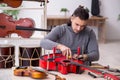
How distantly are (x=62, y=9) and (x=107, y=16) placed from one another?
1.35 metres

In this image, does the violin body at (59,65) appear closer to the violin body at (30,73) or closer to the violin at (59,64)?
the violin at (59,64)

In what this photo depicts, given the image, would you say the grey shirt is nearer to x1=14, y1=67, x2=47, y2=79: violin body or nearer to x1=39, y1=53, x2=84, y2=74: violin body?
x1=39, y1=53, x2=84, y2=74: violin body

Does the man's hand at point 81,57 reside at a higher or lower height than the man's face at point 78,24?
lower

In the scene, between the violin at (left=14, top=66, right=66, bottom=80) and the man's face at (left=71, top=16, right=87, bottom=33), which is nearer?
the violin at (left=14, top=66, right=66, bottom=80)

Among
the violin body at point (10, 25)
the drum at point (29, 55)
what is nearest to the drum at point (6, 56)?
the drum at point (29, 55)

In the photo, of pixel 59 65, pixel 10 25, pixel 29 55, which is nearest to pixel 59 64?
pixel 59 65

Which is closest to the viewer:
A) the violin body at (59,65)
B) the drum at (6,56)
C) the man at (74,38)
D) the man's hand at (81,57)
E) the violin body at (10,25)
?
the violin body at (59,65)

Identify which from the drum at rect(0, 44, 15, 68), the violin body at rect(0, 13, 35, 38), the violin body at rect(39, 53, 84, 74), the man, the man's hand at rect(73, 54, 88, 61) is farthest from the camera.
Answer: the violin body at rect(0, 13, 35, 38)

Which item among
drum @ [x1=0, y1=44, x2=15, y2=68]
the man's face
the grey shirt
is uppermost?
the man's face

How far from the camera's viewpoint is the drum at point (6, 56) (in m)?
2.31

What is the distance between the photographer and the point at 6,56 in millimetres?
2336

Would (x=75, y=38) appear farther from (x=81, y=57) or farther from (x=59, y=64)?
(x=59, y=64)

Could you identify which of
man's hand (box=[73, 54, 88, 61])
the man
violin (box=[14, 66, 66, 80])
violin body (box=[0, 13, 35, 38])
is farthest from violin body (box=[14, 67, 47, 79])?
violin body (box=[0, 13, 35, 38])

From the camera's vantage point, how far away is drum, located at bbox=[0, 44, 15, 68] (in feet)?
7.59
